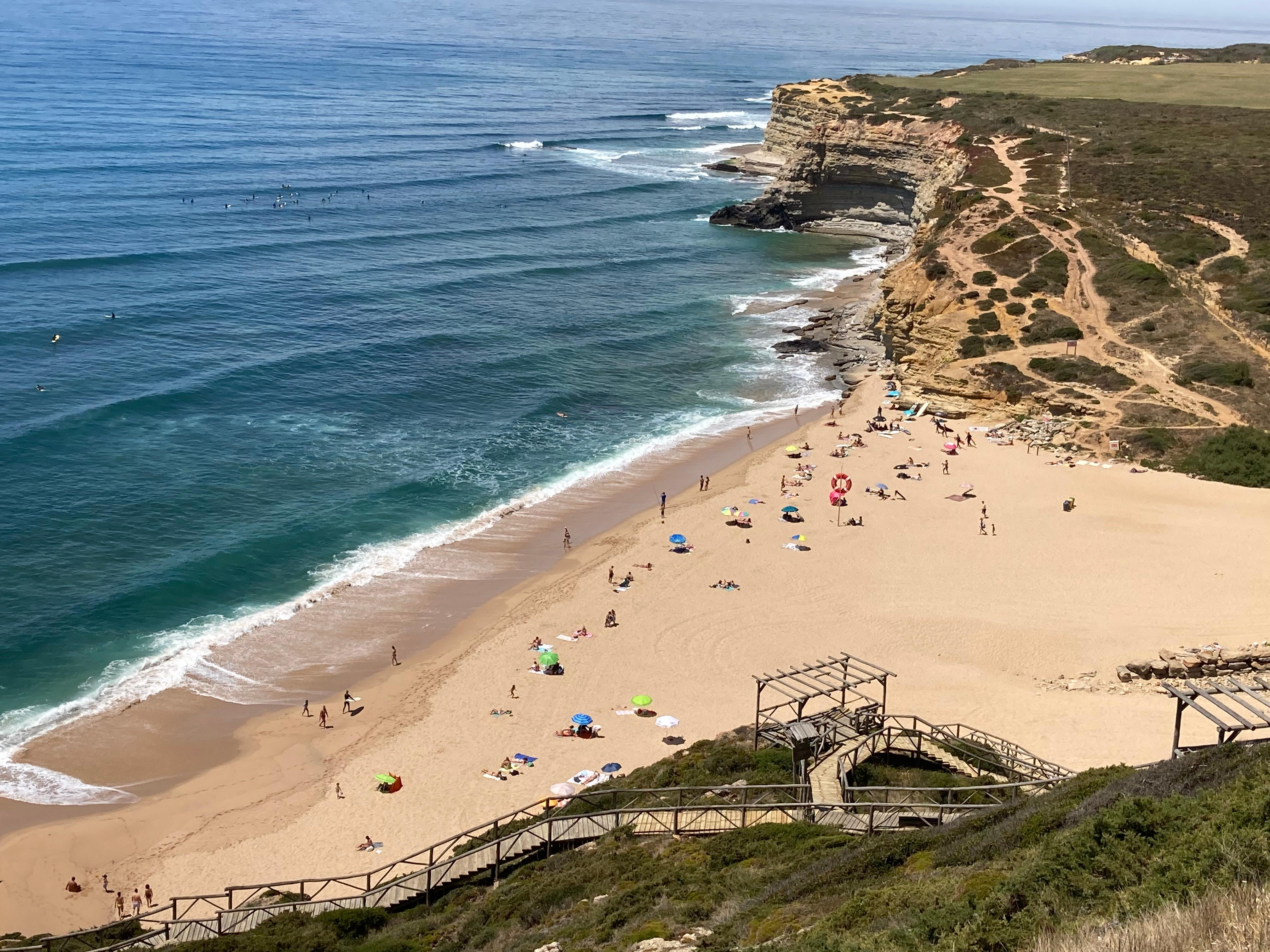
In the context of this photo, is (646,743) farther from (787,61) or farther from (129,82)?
(787,61)

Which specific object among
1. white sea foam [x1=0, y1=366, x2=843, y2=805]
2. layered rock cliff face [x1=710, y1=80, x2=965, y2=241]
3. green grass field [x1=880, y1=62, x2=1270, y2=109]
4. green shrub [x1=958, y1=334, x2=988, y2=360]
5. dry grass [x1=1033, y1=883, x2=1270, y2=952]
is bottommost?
white sea foam [x1=0, y1=366, x2=843, y2=805]

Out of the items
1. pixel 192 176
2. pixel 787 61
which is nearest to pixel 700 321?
pixel 192 176

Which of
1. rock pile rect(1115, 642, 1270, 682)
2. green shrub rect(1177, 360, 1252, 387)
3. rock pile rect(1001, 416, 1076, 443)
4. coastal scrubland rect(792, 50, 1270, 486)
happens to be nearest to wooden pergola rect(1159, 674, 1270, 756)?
rock pile rect(1115, 642, 1270, 682)

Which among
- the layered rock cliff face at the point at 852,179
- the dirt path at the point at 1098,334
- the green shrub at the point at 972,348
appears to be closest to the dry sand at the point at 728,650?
the dirt path at the point at 1098,334

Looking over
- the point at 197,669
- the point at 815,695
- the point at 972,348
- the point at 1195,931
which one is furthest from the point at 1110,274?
the point at 1195,931

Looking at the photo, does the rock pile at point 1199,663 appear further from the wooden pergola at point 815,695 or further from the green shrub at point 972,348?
the green shrub at point 972,348

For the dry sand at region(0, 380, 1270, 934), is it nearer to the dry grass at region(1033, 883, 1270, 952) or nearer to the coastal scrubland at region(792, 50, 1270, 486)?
the coastal scrubland at region(792, 50, 1270, 486)
